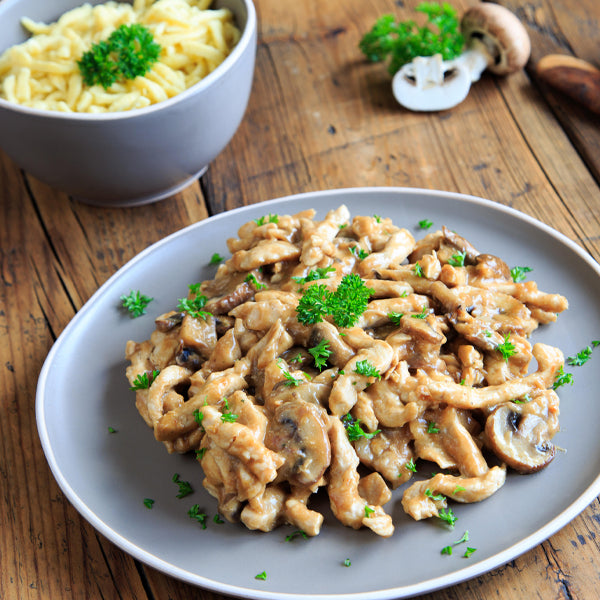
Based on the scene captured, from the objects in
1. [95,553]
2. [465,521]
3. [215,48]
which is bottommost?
[95,553]

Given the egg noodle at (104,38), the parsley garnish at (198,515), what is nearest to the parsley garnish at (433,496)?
the parsley garnish at (198,515)

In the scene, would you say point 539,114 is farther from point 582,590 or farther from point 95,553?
point 95,553

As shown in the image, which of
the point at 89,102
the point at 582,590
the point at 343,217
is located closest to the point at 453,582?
the point at 582,590

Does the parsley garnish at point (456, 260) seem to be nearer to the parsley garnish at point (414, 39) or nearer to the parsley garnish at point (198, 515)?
the parsley garnish at point (198, 515)

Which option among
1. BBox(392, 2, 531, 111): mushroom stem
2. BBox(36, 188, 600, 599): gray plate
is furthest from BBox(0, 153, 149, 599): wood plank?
BBox(392, 2, 531, 111): mushroom stem

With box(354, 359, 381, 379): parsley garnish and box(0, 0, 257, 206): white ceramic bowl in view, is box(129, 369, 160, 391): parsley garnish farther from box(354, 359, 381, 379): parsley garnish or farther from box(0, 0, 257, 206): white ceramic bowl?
box(0, 0, 257, 206): white ceramic bowl

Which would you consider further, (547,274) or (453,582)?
(547,274)
